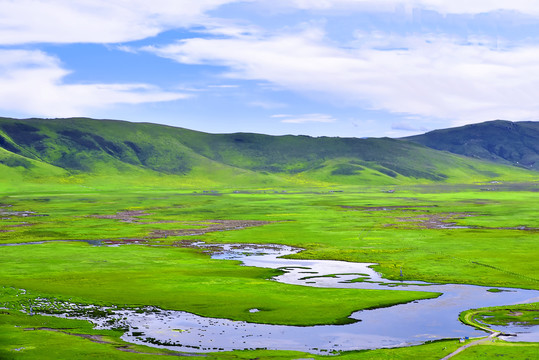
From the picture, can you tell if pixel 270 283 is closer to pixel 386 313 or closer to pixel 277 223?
pixel 386 313

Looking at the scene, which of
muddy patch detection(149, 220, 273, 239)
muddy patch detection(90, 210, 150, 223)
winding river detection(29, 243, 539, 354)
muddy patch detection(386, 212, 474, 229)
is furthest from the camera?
muddy patch detection(90, 210, 150, 223)

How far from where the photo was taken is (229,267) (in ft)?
247

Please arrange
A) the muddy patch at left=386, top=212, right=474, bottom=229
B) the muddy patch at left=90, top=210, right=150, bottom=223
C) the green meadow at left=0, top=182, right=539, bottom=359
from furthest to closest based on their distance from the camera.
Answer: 1. the muddy patch at left=90, top=210, right=150, bottom=223
2. the muddy patch at left=386, top=212, right=474, bottom=229
3. the green meadow at left=0, top=182, right=539, bottom=359

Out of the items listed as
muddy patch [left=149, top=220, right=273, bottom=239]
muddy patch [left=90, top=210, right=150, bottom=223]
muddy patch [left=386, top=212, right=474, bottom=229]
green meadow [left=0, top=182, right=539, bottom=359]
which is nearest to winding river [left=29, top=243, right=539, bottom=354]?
green meadow [left=0, top=182, right=539, bottom=359]

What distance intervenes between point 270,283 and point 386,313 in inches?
633

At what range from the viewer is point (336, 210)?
173 m

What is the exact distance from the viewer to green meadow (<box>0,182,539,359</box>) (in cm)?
4138

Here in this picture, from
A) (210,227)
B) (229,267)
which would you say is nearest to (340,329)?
(229,267)

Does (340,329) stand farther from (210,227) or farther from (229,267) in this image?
(210,227)

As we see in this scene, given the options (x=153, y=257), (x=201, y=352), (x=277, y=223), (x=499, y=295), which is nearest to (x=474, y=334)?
(x=499, y=295)

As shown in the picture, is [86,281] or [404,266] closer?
[86,281]

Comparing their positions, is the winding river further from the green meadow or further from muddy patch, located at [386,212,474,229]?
muddy patch, located at [386,212,474,229]

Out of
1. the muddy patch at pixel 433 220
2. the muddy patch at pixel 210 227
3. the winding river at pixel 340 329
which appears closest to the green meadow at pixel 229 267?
the muddy patch at pixel 433 220

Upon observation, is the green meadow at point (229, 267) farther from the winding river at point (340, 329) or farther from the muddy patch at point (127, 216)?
the winding river at point (340, 329)
